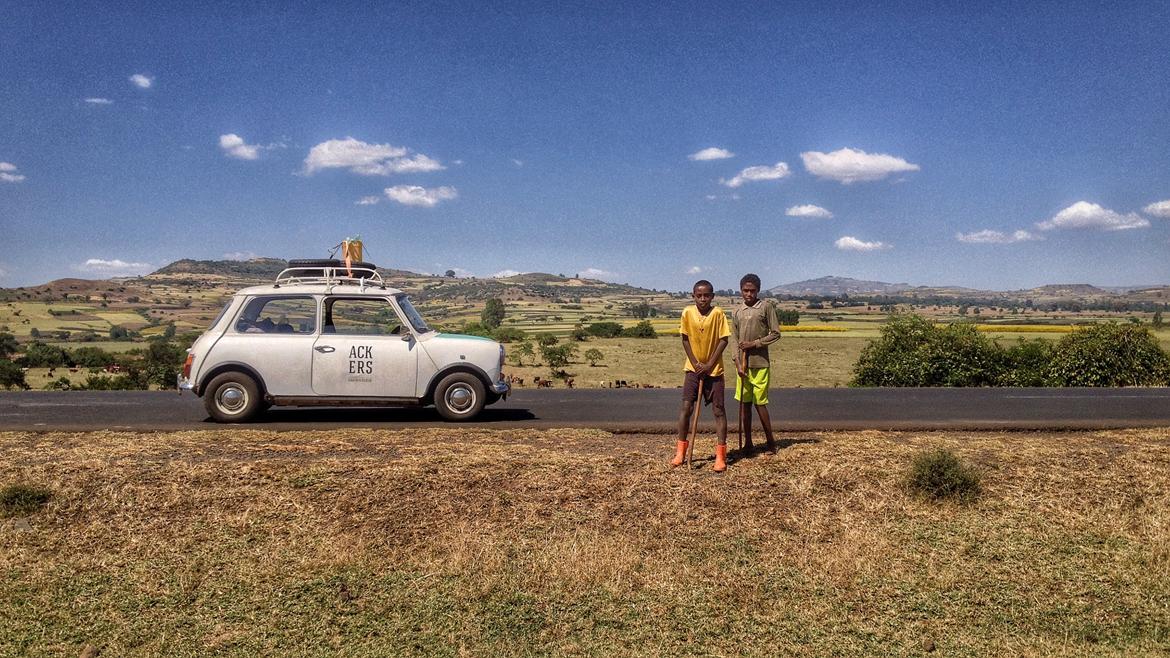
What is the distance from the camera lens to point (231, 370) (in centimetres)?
1048

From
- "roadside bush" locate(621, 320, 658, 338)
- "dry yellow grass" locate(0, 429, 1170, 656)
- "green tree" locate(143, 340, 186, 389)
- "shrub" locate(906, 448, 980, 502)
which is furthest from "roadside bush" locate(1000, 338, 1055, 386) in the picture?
"roadside bush" locate(621, 320, 658, 338)

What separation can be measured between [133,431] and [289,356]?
226cm

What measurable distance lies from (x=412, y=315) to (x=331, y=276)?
1.40 meters

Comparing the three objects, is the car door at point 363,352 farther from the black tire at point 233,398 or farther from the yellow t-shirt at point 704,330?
the yellow t-shirt at point 704,330

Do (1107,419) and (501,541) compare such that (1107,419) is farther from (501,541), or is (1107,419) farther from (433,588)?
(433,588)

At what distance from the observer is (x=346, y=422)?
1087cm

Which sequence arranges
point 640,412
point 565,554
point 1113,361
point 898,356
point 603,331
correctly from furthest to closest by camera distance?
point 603,331 → point 898,356 → point 1113,361 → point 640,412 → point 565,554

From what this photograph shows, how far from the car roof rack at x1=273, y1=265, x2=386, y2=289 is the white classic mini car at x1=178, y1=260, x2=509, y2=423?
3 centimetres

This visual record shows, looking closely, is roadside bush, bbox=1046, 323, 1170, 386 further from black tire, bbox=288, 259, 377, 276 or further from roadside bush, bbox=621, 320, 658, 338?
roadside bush, bbox=621, 320, 658, 338

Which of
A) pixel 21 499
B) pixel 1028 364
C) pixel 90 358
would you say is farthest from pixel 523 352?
pixel 21 499

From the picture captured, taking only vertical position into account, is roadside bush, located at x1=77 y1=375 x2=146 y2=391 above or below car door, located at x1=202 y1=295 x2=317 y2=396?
below

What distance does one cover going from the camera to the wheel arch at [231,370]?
10.4 metres

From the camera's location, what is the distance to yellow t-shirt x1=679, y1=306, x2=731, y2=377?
25.5 ft

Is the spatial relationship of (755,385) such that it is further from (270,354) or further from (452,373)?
(270,354)
